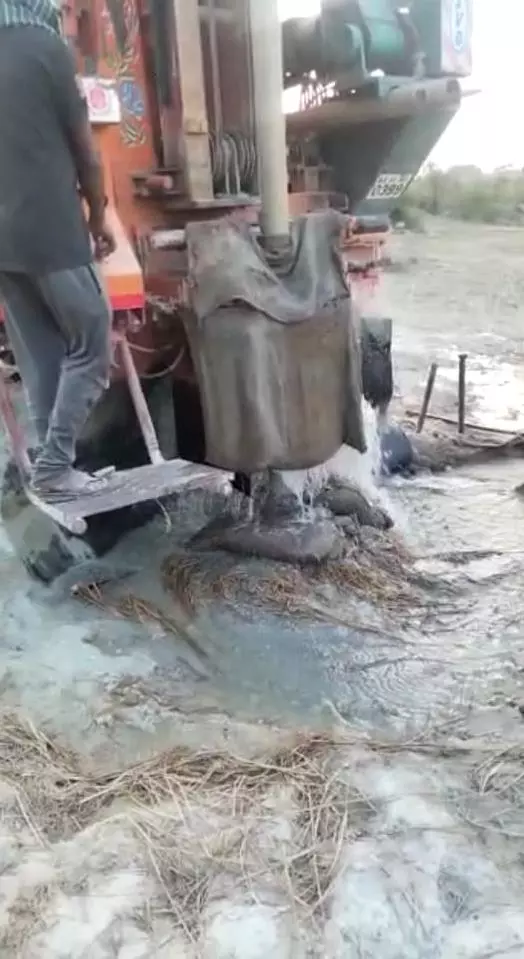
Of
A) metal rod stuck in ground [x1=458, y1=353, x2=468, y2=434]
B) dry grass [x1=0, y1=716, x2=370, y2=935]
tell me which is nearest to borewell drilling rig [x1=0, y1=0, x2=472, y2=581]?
dry grass [x1=0, y1=716, x2=370, y2=935]

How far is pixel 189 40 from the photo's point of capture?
13.2 ft

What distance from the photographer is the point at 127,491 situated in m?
3.64

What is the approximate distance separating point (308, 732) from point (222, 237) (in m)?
1.90

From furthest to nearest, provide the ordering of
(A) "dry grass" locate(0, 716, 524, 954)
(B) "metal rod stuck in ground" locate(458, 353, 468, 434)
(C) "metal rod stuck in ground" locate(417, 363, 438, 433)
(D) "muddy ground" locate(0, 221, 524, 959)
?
(C) "metal rod stuck in ground" locate(417, 363, 438, 433), (B) "metal rod stuck in ground" locate(458, 353, 468, 434), (A) "dry grass" locate(0, 716, 524, 954), (D) "muddy ground" locate(0, 221, 524, 959)

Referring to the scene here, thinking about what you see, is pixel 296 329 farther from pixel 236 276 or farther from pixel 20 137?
pixel 20 137

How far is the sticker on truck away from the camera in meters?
5.09

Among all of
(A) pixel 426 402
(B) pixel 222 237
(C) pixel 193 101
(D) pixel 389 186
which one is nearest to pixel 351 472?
(A) pixel 426 402

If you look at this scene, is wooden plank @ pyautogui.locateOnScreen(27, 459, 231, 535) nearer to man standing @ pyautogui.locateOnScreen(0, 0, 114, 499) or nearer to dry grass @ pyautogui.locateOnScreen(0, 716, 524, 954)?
man standing @ pyautogui.locateOnScreen(0, 0, 114, 499)

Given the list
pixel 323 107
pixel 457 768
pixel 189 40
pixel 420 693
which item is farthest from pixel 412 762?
pixel 323 107

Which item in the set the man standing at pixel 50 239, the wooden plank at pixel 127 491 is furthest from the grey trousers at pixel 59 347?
the wooden plank at pixel 127 491

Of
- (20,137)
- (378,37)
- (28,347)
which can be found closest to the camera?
(20,137)

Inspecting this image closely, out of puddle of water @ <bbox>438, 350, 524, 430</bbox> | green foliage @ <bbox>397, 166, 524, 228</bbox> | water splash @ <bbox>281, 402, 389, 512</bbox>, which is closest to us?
water splash @ <bbox>281, 402, 389, 512</bbox>

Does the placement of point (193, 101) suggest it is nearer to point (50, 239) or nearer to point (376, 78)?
point (376, 78)

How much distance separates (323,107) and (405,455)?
204 centimetres
